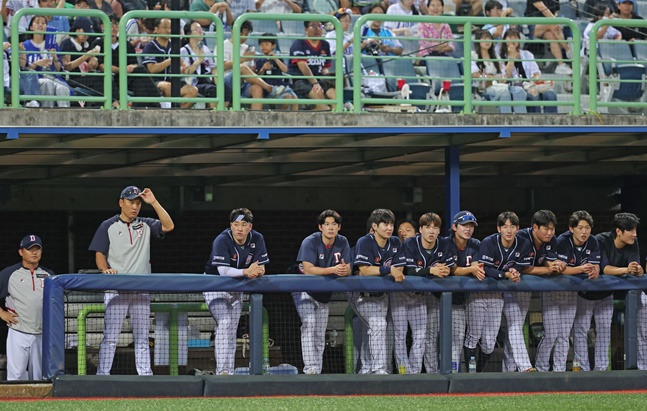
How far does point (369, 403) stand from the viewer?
29.0 feet

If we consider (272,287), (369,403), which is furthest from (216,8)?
(369,403)

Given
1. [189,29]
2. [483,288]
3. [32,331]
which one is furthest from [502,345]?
[189,29]

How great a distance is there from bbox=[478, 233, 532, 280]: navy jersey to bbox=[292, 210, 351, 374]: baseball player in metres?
1.17

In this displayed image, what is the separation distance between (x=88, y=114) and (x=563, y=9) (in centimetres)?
780

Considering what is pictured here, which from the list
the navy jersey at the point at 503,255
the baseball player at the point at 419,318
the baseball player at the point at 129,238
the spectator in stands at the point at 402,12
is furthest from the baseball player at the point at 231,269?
the spectator in stands at the point at 402,12

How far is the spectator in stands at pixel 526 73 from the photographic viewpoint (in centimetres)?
1305

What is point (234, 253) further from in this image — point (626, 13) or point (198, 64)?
point (626, 13)

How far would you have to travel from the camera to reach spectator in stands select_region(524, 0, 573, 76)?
46.8 ft

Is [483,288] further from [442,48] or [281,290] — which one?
[442,48]

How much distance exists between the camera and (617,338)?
33.1 ft

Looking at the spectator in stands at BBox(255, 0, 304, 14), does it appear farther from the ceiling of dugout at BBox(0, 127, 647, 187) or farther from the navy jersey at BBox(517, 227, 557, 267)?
the navy jersey at BBox(517, 227, 557, 267)

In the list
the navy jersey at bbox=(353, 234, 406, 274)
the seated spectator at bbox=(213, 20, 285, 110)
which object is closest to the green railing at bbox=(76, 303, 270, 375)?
the navy jersey at bbox=(353, 234, 406, 274)

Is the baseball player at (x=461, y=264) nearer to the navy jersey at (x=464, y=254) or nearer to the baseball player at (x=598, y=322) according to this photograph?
the navy jersey at (x=464, y=254)

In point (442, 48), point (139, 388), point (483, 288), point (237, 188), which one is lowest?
point (139, 388)
